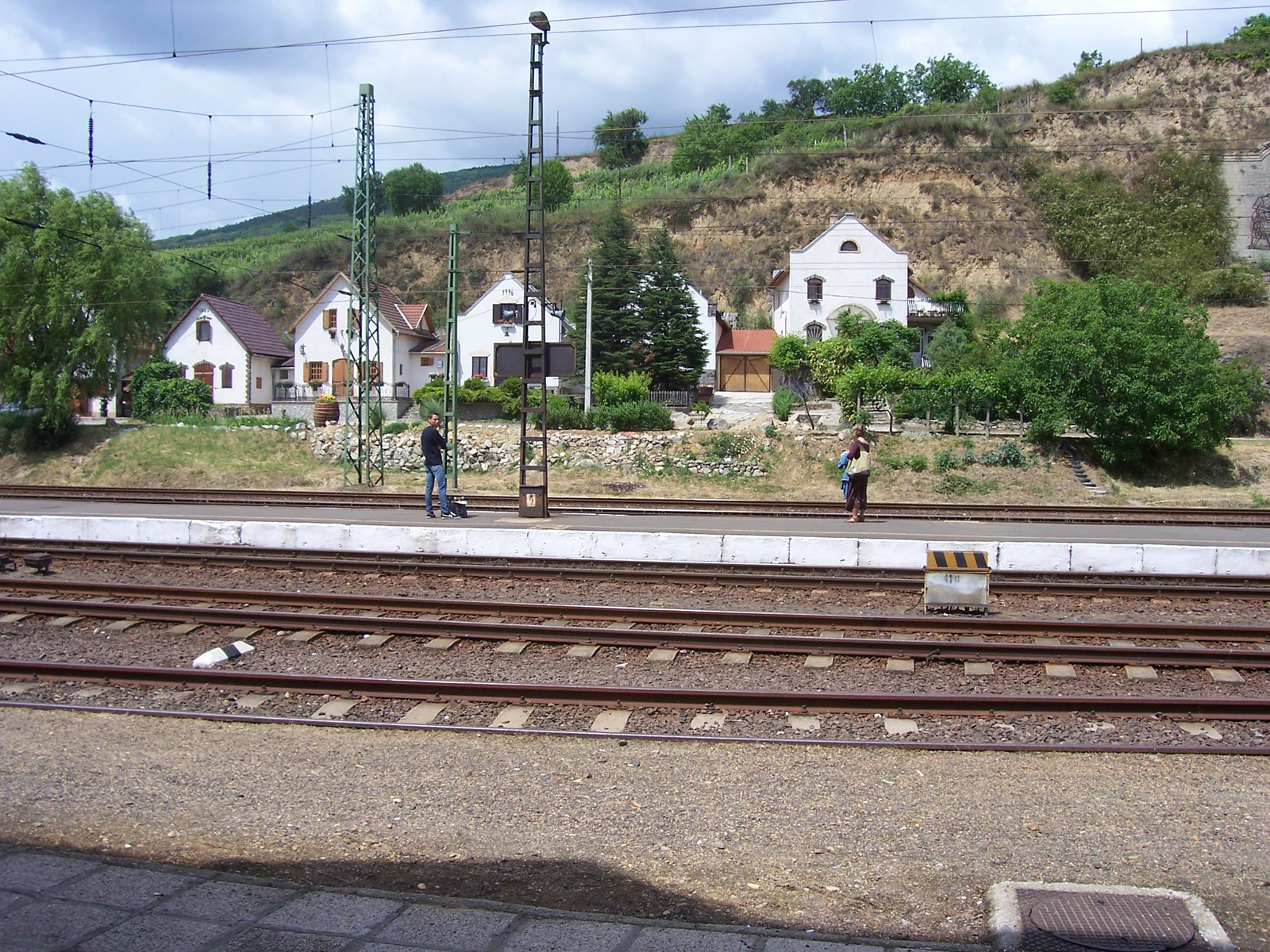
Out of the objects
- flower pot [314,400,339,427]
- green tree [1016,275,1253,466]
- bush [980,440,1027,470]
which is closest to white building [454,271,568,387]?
flower pot [314,400,339,427]

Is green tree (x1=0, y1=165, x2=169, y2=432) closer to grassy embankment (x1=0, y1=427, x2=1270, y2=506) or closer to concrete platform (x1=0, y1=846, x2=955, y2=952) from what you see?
grassy embankment (x1=0, y1=427, x2=1270, y2=506)

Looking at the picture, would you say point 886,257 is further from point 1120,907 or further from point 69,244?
point 1120,907

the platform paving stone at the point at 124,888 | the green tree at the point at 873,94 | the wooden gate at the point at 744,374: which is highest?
the green tree at the point at 873,94

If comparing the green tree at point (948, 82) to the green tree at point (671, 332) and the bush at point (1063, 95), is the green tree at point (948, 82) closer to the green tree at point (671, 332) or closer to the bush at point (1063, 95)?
the bush at point (1063, 95)

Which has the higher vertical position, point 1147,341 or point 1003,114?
point 1003,114

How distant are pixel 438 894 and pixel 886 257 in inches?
2091

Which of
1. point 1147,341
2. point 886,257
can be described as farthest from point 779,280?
point 1147,341

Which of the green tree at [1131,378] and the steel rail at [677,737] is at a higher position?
the green tree at [1131,378]

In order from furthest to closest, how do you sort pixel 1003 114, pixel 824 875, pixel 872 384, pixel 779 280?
1. pixel 1003 114
2. pixel 779 280
3. pixel 872 384
4. pixel 824 875

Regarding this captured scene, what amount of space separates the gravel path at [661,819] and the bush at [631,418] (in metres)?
28.9

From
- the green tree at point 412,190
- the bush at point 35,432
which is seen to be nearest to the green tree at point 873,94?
the green tree at point 412,190

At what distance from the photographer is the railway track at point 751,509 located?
69.8 feet

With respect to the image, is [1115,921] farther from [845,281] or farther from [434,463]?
[845,281]

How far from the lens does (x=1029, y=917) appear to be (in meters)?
4.73
